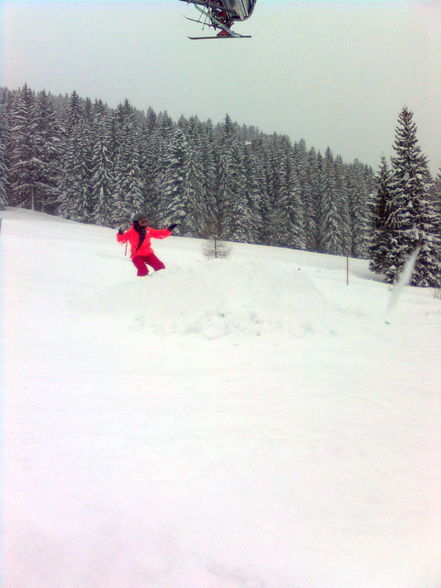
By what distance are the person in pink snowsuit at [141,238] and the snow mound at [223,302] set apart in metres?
1.16

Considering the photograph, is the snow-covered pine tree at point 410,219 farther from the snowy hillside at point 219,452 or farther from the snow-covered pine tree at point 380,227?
the snowy hillside at point 219,452

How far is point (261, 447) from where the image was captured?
2.93m

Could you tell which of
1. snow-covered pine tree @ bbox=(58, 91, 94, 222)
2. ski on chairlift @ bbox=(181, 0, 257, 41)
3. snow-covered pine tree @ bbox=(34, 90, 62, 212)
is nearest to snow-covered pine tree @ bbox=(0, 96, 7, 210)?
snow-covered pine tree @ bbox=(34, 90, 62, 212)

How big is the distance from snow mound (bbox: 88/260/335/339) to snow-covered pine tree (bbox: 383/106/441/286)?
19631 mm

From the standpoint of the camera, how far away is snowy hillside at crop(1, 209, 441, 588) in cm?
186

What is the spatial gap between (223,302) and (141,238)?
2987mm

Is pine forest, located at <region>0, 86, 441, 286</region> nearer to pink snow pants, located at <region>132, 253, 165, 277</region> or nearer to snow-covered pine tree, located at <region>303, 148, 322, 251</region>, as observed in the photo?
snow-covered pine tree, located at <region>303, 148, 322, 251</region>

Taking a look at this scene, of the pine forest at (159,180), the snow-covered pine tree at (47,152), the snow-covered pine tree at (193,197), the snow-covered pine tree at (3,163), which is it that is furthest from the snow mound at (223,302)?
the snow-covered pine tree at (47,152)

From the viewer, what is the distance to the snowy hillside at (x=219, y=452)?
186cm

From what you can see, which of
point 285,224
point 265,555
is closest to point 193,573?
point 265,555

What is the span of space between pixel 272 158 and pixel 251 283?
50.7 meters

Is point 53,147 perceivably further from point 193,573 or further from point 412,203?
point 193,573

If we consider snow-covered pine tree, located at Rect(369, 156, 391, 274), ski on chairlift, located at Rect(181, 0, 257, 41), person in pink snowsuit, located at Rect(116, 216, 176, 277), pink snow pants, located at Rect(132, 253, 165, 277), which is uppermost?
ski on chairlift, located at Rect(181, 0, 257, 41)

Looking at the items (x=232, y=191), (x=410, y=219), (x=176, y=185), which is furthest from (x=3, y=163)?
(x=410, y=219)
